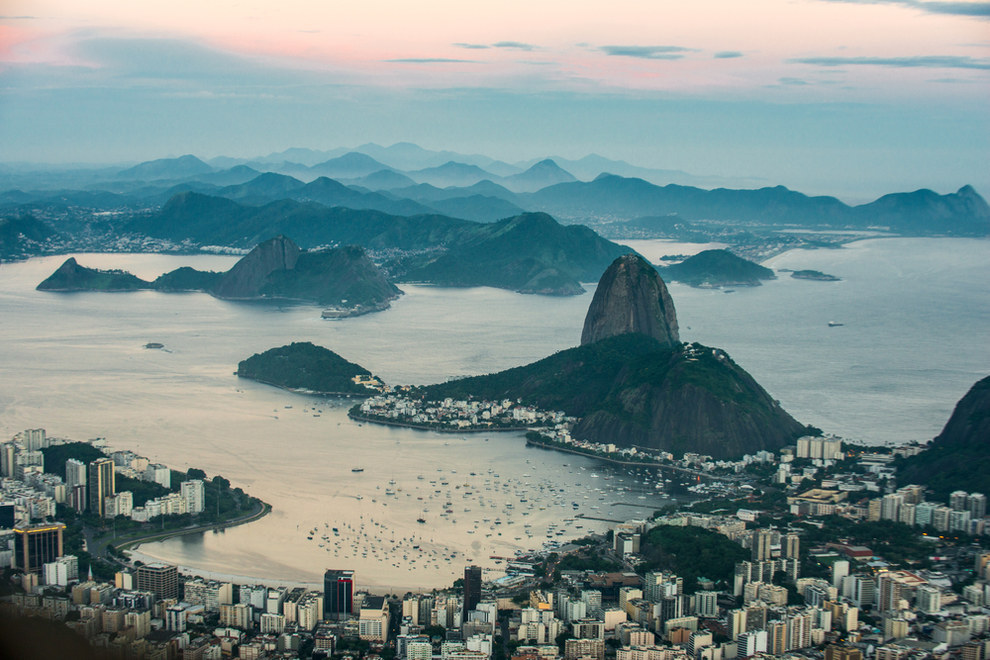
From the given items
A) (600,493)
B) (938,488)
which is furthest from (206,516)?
(938,488)

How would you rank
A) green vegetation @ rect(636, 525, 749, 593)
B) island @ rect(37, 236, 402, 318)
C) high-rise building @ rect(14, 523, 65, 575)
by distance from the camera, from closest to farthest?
green vegetation @ rect(636, 525, 749, 593) < high-rise building @ rect(14, 523, 65, 575) < island @ rect(37, 236, 402, 318)

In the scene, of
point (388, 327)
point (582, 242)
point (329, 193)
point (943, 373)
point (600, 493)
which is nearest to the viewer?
point (600, 493)

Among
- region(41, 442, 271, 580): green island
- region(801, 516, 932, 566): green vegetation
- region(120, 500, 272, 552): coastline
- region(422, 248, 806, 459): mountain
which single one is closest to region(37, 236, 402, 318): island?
region(422, 248, 806, 459): mountain

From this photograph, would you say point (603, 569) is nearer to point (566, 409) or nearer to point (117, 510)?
point (117, 510)

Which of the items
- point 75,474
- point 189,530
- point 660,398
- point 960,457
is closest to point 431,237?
point 660,398

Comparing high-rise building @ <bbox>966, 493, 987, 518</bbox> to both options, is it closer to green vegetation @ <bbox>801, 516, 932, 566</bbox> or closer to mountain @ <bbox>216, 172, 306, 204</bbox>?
green vegetation @ <bbox>801, 516, 932, 566</bbox>

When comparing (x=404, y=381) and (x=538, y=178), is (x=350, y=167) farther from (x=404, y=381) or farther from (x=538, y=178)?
(x=404, y=381)

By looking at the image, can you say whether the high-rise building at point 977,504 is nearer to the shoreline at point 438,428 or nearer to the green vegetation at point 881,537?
the green vegetation at point 881,537
